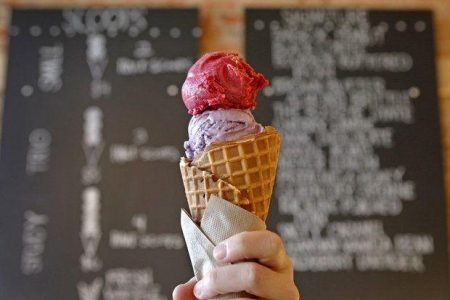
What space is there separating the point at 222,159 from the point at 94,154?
1.50 m

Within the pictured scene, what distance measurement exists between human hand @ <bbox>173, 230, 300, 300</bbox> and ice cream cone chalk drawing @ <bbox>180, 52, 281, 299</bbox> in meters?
0.03

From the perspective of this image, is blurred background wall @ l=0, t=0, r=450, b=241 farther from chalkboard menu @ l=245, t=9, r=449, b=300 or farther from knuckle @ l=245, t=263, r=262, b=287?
knuckle @ l=245, t=263, r=262, b=287

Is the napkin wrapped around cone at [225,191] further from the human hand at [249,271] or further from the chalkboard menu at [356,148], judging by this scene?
the chalkboard menu at [356,148]

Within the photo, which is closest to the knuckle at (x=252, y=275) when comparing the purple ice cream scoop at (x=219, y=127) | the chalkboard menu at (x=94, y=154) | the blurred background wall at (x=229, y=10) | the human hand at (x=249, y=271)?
the human hand at (x=249, y=271)

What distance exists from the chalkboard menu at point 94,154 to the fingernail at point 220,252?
1.43 m

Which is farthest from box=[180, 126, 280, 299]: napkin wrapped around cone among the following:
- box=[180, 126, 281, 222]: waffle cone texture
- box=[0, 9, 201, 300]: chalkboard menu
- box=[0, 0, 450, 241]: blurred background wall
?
box=[0, 0, 450, 241]: blurred background wall

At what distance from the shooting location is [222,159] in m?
1.06

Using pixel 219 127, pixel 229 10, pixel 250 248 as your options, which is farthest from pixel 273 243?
pixel 229 10

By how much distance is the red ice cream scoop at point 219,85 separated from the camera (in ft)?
3.66

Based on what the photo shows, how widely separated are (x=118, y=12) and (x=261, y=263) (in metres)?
1.89

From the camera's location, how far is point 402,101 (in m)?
2.46

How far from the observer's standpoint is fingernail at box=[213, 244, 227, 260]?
945mm

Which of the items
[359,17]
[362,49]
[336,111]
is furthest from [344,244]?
[359,17]

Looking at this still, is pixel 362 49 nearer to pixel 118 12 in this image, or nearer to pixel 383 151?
pixel 383 151
